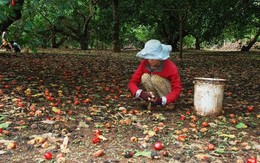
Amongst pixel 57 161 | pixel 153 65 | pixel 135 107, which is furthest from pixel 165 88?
pixel 57 161

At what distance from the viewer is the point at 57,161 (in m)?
3.42

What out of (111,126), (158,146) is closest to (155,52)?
(111,126)

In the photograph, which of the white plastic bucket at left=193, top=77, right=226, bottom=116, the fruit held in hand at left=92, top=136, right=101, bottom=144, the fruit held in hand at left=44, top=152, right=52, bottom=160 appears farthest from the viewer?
the white plastic bucket at left=193, top=77, right=226, bottom=116

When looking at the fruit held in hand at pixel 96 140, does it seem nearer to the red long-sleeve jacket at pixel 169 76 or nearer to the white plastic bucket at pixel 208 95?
the red long-sleeve jacket at pixel 169 76

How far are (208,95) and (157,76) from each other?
2.60 ft

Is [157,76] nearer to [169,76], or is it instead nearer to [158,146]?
[169,76]

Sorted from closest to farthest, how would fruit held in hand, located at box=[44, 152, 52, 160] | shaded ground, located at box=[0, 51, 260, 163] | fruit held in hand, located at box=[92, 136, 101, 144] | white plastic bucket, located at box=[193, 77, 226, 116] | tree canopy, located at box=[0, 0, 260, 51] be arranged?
fruit held in hand, located at box=[44, 152, 52, 160]
shaded ground, located at box=[0, 51, 260, 163]
fruit held in hand, located at box=[92, 136, 101, 144]
white plastic bucket, located at box=[193, 77, 226, 116]
tree canopy, located at box=[0, 0, 260, 51]

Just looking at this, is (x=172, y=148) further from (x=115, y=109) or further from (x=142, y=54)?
(x=115, y=109)

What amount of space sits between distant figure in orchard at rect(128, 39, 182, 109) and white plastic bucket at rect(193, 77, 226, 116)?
12.2 inches

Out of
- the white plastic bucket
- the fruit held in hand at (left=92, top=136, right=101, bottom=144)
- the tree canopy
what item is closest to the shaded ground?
the fruit held in hand at (left=92, top=136, right=101, bottom=144)

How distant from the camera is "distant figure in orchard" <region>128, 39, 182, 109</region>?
15.8 feet

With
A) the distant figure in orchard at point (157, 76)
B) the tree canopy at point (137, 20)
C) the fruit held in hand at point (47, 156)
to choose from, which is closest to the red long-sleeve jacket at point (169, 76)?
the distant figure in orchard at point (157, 76)

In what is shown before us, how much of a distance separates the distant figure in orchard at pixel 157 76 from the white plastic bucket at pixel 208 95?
0.31 m

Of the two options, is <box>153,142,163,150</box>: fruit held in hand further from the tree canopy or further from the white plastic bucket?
the tree canopy
